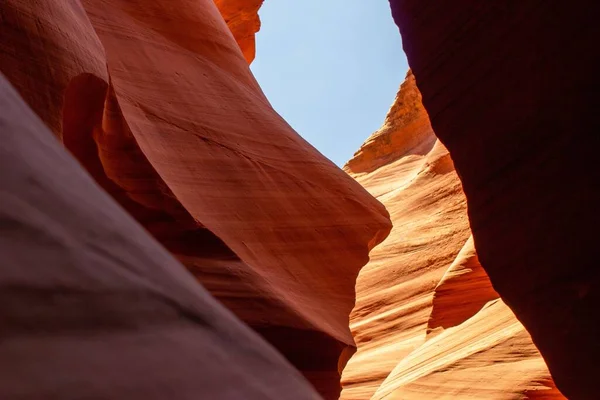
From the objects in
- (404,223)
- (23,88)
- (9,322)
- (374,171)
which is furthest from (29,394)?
(374,171)

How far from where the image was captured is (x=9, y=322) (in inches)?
35.1

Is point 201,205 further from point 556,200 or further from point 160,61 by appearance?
point 556,200

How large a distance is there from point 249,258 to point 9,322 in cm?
472

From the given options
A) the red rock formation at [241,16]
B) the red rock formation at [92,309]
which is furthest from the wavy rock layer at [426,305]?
the red rock formation at [92,309]

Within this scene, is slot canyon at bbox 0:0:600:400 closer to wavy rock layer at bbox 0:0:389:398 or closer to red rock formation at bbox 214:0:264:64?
wavy rock layer at bbox 0:0:389:398

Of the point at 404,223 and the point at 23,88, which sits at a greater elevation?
the point at 23,88

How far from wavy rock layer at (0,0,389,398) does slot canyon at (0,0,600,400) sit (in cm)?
2

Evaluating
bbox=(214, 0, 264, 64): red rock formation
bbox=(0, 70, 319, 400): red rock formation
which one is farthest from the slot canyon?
bbox=(214, 0, 264, 64): red rock formation

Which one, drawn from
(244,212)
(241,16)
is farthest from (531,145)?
(241,16)

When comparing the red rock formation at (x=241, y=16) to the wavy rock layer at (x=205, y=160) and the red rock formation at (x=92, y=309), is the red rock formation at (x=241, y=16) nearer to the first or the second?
the wavy rock layer at (x=205, y=160)

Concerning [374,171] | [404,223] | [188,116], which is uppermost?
[188,116]

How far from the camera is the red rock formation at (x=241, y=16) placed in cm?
1400

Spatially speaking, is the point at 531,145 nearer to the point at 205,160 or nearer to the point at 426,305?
the point at 205,160

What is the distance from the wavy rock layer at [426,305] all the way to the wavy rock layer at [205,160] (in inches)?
84.6
